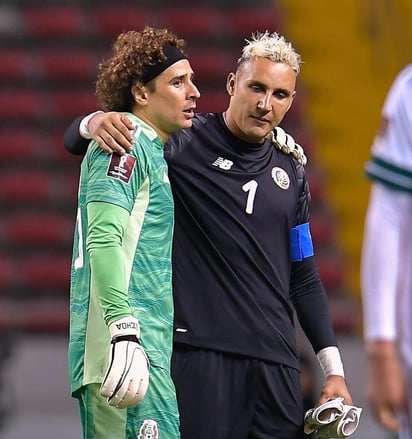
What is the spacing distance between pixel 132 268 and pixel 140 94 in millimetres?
515

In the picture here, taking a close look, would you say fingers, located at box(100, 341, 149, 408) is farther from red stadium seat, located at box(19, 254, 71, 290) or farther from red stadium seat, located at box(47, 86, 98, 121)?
red stadium seat, located at box(47, 86, 98, 121)

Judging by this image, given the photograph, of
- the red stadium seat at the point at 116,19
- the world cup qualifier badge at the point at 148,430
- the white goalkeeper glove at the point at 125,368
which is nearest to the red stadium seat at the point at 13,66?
the red stadium seat at the point at 116,19

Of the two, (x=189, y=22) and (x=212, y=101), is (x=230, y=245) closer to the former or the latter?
(x=212, y=101)

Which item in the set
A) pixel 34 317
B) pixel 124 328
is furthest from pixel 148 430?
pixel 34 317

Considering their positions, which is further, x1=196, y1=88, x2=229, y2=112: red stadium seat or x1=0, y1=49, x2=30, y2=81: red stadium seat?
x1=0, y1=49, x2=30, y2=81: red stadium seat

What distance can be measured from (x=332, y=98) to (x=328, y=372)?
8.49 metres

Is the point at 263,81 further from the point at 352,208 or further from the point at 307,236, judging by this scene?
the point at 352,208

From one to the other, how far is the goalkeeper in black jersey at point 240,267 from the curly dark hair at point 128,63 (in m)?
0.09

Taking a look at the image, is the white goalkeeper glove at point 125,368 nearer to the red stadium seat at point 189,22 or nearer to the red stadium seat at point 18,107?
the red stadium seat at point 18,107

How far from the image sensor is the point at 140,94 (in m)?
3.85

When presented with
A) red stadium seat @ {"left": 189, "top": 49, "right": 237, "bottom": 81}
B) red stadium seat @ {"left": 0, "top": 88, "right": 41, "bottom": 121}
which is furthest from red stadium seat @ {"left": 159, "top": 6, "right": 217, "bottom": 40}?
red stadium seat @ {"left": 0, "top": 88, "right": 41, "bottom": 121}

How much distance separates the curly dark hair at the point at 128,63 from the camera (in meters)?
3.82

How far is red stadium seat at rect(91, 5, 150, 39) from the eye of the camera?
12156 millimetres

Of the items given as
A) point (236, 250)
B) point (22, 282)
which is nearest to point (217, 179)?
point (236, 250)
